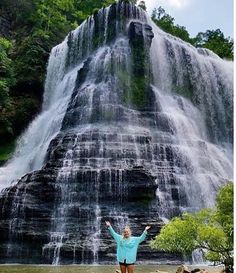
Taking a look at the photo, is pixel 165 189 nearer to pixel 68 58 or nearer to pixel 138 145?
pixel 138 145

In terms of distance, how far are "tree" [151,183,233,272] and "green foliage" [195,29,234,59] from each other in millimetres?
46702

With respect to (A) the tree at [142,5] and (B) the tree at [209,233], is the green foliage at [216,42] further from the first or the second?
(B) the tree at [209,233]

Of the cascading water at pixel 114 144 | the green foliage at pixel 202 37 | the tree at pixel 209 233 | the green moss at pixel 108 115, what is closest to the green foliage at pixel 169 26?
the green foliage at pixel 202 37

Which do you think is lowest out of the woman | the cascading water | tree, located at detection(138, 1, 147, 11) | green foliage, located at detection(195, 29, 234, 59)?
the woman

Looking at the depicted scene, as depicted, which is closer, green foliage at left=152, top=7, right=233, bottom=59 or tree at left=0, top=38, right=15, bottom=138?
tree at left=0, top=38, right=15, bottom=138

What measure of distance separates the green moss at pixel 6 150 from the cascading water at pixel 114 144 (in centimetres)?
A: 106

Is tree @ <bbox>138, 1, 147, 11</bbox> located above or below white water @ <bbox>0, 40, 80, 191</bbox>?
above

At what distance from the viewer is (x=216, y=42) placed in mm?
59594

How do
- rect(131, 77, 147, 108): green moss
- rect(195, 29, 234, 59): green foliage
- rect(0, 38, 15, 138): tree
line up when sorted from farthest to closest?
rect(195, 29, 234, 59): green foliage, rect(0, 38, 15, 138): tree, rect(131, 77, 147, 108): green moss

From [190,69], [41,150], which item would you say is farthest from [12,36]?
[41,150]

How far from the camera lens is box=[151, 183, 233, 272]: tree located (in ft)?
39.4

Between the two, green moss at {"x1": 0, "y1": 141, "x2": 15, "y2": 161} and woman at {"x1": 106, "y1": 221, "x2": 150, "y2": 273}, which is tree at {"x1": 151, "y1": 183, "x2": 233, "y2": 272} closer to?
woman at {"x1": 106, "y1": 221, "x2": 150, "y2": 273}

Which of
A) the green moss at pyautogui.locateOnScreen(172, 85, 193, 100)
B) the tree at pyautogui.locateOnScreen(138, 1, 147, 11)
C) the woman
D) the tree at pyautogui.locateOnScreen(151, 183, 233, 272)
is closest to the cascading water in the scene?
the green moss at pyautogui.locateOnScreen(172, 85, 193, 100)

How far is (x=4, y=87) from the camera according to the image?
134 feet
